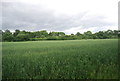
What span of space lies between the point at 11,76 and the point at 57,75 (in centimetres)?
167

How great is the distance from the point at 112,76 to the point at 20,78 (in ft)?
10.3

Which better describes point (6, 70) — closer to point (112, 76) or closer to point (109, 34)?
point (112, 76)

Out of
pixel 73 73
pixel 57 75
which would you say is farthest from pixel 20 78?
pixel 73 73

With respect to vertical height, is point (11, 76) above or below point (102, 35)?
below

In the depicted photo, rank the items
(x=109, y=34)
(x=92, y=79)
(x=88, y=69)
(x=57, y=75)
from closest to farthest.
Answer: (x=92, y=79), (x=57, y=75), (x=88, y=69), (x=109, y=34)

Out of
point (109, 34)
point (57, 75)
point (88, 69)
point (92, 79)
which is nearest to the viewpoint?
point (92, 79)

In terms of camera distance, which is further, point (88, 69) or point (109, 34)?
point (109, 34)

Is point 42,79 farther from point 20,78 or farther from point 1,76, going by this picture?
point 1,76

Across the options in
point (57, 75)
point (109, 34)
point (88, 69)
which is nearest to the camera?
point (57, 75)

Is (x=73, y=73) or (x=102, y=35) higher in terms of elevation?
(x=102, y=35)

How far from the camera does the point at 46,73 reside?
357 centimetres

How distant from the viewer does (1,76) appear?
3602 mm

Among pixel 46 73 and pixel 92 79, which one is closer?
pixel 92 79

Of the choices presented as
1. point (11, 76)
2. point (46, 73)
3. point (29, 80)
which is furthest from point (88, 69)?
point (11, 76)
